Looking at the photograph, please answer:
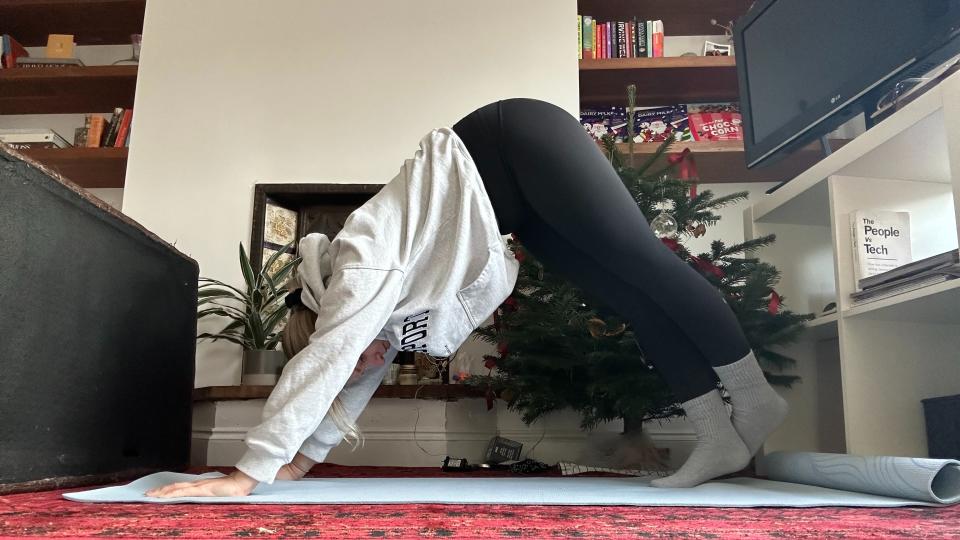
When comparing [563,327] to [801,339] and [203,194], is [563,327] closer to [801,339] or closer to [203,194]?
[801,339]

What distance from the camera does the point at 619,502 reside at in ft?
3.98

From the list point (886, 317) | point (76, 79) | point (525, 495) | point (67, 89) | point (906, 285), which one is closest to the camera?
point (525, 495)

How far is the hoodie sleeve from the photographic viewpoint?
116 cm

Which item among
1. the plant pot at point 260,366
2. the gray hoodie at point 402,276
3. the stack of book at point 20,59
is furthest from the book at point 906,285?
the stack of book at point 20,59

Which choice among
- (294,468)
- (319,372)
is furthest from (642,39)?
(319,372)

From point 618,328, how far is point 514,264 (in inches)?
20.6

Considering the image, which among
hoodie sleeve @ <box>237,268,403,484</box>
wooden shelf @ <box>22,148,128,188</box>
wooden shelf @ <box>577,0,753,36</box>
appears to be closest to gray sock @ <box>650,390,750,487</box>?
hoodie sleeve @ <box>237,268,403,484</box>

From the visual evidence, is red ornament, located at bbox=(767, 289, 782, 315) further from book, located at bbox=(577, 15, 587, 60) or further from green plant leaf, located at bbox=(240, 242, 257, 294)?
green plant leaf, located at bbox=(240, 242, 257, 294)

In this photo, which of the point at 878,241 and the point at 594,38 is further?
the point at 594,38

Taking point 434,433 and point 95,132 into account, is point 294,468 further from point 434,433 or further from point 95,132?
point 95,132

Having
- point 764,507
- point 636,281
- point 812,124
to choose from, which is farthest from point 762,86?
point 764,507

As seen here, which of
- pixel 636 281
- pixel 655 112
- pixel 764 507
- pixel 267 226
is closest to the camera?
pixel 764 507

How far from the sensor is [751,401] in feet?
4.87

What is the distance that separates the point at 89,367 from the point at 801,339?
1.77 metres
